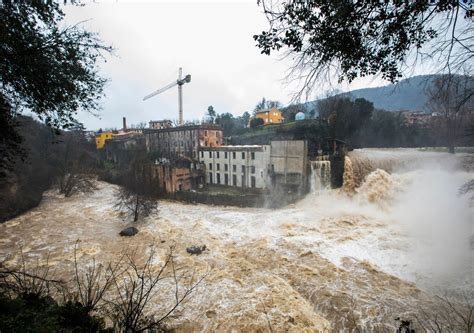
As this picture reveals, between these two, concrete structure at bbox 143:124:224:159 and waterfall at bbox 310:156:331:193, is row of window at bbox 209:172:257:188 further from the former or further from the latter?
waterfall at bbox 310:156:331:193

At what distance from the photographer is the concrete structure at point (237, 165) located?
29.1m

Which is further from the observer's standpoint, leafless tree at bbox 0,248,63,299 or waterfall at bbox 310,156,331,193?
waterfall at bbox 310,156,331,193

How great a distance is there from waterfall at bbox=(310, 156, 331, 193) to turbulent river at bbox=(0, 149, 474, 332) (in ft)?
3.08

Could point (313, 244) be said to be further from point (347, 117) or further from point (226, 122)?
point (226, 122)

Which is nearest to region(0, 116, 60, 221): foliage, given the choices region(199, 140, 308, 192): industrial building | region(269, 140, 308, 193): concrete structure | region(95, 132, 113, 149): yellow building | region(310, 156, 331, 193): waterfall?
region(199, 140, 308, 192): industrial building

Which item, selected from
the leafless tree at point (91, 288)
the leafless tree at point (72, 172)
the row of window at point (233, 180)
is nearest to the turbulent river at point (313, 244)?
the leafless tree at point (72, 172)

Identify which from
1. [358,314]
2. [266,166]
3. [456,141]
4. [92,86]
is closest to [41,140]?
[266,166]

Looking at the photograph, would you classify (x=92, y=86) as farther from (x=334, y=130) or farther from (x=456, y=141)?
(x=456, y=141)

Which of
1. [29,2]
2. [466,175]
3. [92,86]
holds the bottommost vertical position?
[466,175]

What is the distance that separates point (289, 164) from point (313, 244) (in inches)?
501

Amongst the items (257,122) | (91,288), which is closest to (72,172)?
(257,122)

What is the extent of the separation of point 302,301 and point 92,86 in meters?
10.9

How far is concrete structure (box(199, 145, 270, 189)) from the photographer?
29.1 metres

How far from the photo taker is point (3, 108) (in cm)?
486
